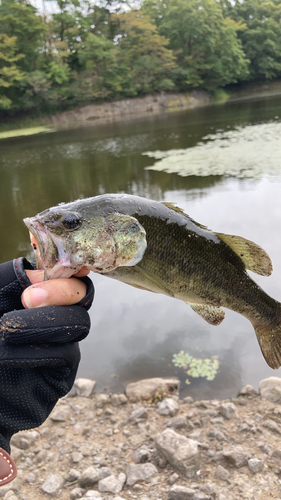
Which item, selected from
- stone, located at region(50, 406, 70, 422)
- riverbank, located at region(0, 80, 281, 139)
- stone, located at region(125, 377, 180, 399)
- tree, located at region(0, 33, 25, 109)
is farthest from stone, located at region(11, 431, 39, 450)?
tree, located at region(0, 33, 25, 109)

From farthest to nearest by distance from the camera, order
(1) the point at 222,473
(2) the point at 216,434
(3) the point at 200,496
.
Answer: (2) the point at 216,434
(1) the point at 222,473
(3) the point at 200,496

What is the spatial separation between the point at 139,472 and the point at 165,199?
26.4 ft

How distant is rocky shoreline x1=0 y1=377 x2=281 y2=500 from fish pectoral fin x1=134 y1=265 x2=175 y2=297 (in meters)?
1.78

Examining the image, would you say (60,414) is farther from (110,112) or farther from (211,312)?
(110,112)

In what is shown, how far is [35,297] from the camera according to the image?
170cm

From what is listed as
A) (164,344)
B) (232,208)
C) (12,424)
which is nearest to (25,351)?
(12,424)

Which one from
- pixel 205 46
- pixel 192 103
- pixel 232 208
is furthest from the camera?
pixel 205 46

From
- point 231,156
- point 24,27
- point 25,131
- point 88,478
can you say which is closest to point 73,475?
point 88,478

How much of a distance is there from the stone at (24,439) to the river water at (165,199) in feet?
3.29

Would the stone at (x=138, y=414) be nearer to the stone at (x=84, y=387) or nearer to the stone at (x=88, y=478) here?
the stone at (x=84, y=387)

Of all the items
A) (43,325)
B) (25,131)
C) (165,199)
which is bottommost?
(165,199)

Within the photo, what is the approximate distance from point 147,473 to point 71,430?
100cm

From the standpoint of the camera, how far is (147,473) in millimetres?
2912

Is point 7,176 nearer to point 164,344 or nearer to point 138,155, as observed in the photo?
point 138,155
